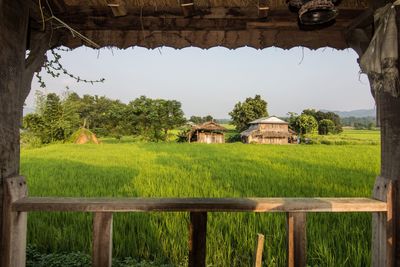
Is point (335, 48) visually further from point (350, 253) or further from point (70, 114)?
point (70, 114)

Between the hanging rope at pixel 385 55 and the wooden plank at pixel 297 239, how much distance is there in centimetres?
93

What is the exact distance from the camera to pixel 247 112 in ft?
153

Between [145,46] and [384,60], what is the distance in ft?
5.93

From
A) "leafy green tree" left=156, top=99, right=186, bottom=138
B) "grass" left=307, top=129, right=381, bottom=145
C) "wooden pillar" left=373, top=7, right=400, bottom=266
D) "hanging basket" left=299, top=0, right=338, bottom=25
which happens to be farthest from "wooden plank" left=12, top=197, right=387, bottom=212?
"leafy green tree" left=156, top=99, right=186, bottom=138

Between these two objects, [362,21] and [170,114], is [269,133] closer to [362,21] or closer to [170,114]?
[170,114]

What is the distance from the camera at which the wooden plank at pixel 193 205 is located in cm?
177

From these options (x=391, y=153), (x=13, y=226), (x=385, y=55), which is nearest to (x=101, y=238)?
(x=13, y=226)

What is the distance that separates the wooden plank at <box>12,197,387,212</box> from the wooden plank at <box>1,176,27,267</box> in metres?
0.05

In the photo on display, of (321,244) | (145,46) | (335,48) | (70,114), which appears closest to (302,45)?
(335,48)

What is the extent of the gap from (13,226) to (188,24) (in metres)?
1.93

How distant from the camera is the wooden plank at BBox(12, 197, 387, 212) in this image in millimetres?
1767

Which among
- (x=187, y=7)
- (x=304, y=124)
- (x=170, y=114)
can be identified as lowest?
(x=187, y=7)

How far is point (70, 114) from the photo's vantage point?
33.4 m

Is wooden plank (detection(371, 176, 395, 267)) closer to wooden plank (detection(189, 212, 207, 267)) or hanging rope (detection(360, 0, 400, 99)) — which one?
hanging rope (detection(360, 0, 400, 99))
